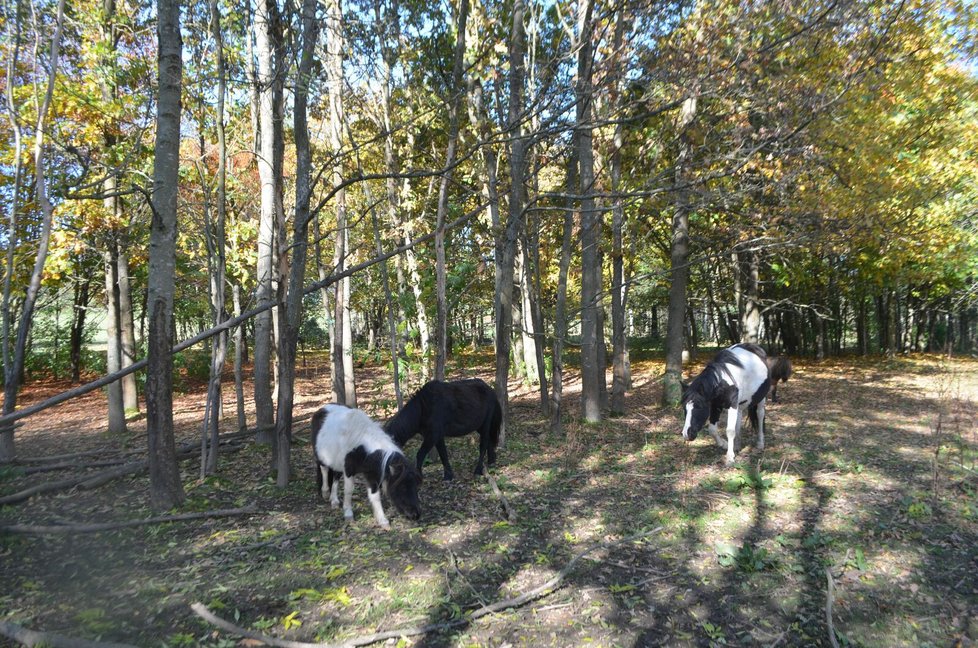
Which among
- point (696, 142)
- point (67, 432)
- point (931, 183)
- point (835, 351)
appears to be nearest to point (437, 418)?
point (696, 142)

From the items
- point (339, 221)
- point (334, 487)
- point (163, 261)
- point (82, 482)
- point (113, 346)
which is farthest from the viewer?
point (113, 346)

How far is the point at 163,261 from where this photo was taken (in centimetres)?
609

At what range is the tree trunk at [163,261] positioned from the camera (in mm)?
5953

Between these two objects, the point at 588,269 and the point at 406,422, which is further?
the point at 588,269

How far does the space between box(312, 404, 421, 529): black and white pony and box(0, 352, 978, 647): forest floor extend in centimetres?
29

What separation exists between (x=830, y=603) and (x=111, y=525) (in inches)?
269

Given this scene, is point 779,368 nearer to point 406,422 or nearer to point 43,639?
point 406,422

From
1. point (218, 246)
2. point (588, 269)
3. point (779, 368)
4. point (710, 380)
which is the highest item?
point (218, 246)

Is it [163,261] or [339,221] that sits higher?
[339,221]

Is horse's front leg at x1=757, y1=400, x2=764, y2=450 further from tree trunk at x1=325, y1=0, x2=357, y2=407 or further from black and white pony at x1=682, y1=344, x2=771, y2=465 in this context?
tree trunk at x1=325, y1=0, x2=357, y2=407

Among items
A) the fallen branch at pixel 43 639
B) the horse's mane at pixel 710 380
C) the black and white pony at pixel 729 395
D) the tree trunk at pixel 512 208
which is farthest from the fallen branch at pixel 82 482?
the horse's mane at pixel 710 380

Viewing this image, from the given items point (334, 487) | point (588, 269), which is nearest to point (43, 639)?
point (334, 487)

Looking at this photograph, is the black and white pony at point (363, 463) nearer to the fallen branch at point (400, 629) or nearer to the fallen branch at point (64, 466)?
the fallen branch at point (400, 629)

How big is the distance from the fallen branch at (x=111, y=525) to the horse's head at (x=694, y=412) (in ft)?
20.6
